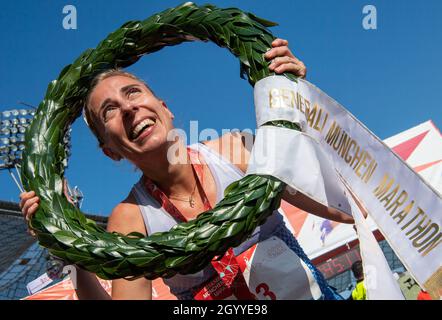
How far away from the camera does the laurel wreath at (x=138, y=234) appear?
2094mm

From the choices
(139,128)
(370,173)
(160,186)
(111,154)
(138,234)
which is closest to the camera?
(138,234)

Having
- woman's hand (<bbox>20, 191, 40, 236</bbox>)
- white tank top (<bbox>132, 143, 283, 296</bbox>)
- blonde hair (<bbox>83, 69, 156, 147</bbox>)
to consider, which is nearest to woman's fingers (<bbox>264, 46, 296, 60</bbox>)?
white tank top (<bbox>132, 143, 283, 296</bbox>)

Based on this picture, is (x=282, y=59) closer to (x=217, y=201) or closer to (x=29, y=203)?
(x=217, y=201)

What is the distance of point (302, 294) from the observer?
2354 millimetres

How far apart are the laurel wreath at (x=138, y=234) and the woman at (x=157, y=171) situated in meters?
0.10

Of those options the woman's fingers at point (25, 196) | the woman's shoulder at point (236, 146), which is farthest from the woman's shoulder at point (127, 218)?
the woman's shoulder at point (236, 146)

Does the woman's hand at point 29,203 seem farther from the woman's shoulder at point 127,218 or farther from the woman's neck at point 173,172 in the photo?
the woman's neck at point 173,172

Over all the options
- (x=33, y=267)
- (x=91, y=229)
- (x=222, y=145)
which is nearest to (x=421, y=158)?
(x=222, y=145)

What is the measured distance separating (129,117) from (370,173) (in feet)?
3.80

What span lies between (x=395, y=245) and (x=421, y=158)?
8369 mm

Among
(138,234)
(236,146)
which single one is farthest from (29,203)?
(236,146)

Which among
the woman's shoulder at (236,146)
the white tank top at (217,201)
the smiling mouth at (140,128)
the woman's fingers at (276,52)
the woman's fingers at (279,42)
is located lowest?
the white tank top at (217,201)

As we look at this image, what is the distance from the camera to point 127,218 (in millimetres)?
2541
